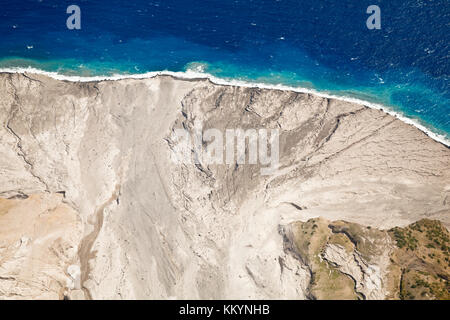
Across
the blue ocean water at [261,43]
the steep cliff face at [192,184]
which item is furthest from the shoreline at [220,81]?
the steep cliff face at [192,184]

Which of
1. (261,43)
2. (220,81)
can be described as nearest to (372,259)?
(220,81)

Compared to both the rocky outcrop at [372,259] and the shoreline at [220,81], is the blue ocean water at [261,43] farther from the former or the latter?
the rocky outcrop at [372,259]

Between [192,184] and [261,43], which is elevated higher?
[261,43]
